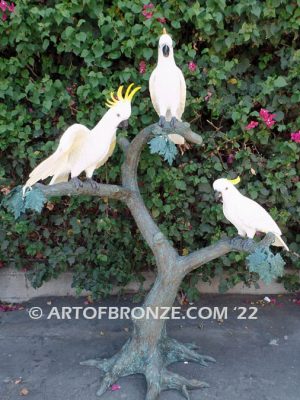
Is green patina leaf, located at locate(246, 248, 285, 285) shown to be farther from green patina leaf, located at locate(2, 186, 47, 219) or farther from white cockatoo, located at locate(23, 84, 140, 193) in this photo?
green patina leaf, located at locate(2, 186, 47, 219)

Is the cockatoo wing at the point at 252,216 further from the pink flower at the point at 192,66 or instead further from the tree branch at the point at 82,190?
the pink flower at the point at 192,66

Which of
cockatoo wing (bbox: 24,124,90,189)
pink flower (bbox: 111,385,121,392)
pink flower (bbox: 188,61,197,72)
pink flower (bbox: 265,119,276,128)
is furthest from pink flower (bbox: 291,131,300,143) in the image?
pink flower (bbox: 111,385,121,392)

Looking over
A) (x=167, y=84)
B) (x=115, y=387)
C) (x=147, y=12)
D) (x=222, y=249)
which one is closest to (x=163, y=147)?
(x=167, y=84)

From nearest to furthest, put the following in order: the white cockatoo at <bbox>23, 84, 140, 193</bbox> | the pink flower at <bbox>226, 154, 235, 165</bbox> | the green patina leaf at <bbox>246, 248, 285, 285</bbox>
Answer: the green patina leaf at <bbox>246, 248, 285, 285</bbox> → the white cockatoo at <bbox>23, 84, 140, 193</bbox> → the pink flower at <bbox>226, 154, 235, 165</bbox>

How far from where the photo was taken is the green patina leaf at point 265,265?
222 centimetres

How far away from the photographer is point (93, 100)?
328 cm

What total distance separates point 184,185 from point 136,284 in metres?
1.15

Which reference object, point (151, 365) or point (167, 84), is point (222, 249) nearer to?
point (151, 365)

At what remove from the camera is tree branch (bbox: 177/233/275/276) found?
2365 millimetres

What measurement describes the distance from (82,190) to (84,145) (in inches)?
10.0

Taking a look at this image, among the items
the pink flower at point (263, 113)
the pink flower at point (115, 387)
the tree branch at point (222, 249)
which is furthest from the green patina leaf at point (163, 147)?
the pink flower at point (115, 387)

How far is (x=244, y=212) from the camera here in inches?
94.8

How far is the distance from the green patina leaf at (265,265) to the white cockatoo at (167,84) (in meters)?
0.83

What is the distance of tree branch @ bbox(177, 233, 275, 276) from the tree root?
569mm
